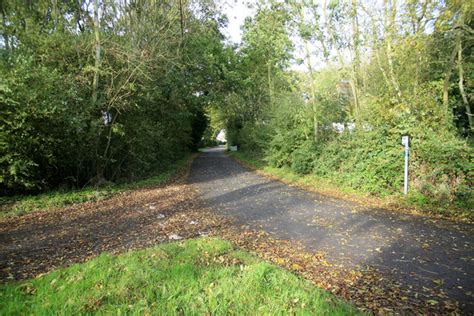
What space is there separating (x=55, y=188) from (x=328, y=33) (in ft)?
43.1

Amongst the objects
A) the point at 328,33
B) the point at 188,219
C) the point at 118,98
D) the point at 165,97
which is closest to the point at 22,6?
the point at 118,98

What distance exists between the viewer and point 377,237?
18.2 feet

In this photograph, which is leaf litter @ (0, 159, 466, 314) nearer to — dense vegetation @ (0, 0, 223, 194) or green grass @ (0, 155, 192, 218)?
green grass @ (0, 155, 192, 218)

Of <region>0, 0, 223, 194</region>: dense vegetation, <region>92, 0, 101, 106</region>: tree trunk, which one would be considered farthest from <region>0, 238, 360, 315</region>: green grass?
<region>92, 0, 101, 106</region>: tree trunk

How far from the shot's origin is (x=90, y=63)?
1078 cm

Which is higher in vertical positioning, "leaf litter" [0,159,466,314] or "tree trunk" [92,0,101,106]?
"tree trunk" [92,0,101,106]

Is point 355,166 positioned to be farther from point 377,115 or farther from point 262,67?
point 262,67

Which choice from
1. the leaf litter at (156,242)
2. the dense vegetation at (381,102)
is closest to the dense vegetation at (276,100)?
the dense vegetation at (381,102)

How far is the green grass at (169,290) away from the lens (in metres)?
3.05

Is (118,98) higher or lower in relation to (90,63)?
lower

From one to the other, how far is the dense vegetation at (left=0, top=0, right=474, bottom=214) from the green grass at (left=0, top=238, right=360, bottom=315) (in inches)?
231

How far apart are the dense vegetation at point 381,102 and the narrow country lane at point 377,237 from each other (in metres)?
1.83

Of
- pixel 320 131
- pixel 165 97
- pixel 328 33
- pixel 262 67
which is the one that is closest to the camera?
pixel 328 33

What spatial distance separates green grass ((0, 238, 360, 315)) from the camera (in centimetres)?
305
